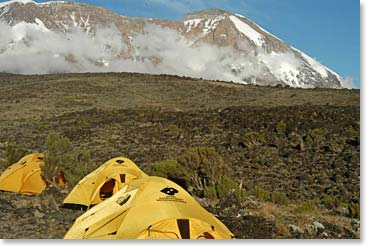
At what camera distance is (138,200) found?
6.88 meters

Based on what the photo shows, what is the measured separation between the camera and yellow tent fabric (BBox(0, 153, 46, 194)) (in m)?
12.4

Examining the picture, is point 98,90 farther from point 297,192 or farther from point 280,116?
point 297,192

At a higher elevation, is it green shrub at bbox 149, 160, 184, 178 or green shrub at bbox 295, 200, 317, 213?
green shrub at bbox 149, 160, 184, 178

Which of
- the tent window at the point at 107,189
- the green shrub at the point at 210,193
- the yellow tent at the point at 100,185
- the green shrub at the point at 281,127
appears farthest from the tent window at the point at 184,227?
the green shrub at the point at 281,127

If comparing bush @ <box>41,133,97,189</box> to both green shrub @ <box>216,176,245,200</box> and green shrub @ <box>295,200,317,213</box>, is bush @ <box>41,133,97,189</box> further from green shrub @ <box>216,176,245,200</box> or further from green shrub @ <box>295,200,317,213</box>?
green shrub @ <box>295,200,317,213</box>

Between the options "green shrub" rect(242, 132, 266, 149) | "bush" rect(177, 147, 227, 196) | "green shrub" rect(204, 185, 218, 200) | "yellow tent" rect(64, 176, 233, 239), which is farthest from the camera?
"green shrub" rect(242, 132, 266, 149)

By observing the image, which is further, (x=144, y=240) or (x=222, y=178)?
(x=222, y=178)

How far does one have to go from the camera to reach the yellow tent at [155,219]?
662 cm

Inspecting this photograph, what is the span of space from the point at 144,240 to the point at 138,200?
1.83 ft

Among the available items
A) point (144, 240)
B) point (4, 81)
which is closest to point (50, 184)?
point (144, 240)


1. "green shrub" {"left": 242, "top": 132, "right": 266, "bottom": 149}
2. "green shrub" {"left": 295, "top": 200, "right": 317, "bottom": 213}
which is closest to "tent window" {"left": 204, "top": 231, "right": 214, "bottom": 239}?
"green shrub" {"left": 295, "top": 200, "right": 317, "bottom": 213}

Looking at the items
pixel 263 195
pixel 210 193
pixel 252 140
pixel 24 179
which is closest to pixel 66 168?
pixel 24 179

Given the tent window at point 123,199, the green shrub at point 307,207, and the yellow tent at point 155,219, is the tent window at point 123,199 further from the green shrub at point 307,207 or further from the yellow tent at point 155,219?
the green shrub at point 307,207

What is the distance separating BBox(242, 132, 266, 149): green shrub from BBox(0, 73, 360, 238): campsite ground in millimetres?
37
